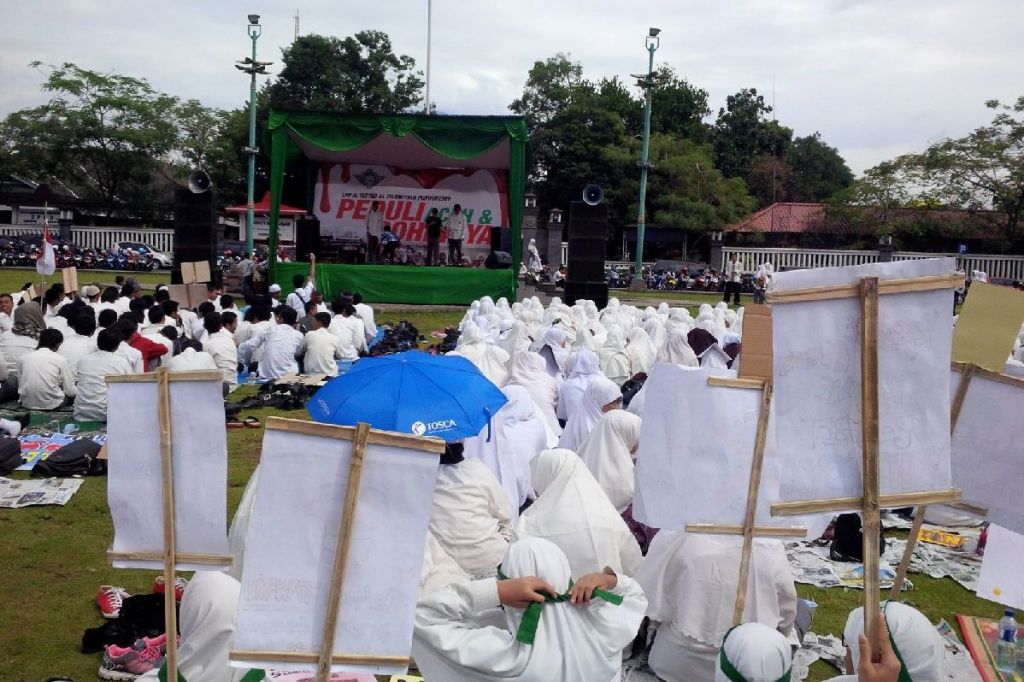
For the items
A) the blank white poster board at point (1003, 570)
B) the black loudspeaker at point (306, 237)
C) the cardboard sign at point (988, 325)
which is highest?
the black loudspeaker at point (306, 237)

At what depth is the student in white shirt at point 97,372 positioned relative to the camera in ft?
27.4

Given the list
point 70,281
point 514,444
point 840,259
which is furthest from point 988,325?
point 840,259

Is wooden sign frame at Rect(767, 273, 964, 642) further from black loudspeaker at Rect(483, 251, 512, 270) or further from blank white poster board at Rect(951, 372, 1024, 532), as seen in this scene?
black loudspeaker at Rect(483, 251, 512, 270)

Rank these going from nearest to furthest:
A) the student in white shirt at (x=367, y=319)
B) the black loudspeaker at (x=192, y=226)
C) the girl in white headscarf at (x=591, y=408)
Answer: the girl in white headscarf at (x=591, y=408) → the student in white shirt at (x=367, y=319) → the black loudspeaker at (x=192, y=226)

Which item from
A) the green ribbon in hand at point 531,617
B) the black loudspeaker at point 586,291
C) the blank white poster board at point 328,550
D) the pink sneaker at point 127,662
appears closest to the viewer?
the blank white poster board at point 328,550

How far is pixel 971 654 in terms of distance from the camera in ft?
14.8

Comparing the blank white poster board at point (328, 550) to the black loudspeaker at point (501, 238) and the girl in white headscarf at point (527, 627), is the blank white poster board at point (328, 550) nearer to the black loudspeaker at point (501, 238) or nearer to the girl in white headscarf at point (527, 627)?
the girl in white headscarf at point (527, 627)

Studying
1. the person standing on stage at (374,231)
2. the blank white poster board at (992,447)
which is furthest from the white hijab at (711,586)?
the person standing on stage at (374,231)

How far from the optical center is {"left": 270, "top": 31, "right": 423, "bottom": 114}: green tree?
40.4m

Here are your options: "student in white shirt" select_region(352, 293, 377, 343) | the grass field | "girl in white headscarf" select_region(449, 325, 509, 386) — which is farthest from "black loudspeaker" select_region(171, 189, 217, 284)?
the grass field

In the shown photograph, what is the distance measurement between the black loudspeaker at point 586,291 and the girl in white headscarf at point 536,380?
11.6 meters

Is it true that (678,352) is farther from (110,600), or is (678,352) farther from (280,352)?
(110,600)

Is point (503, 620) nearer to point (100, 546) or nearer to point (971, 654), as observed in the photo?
point (971, 654)

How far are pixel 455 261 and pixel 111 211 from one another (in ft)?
67.3
